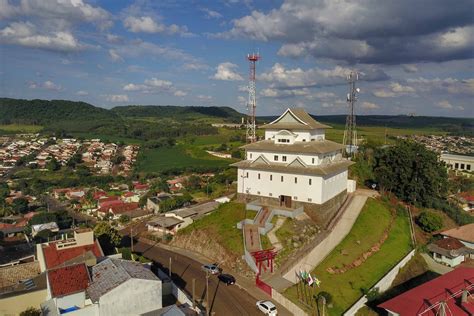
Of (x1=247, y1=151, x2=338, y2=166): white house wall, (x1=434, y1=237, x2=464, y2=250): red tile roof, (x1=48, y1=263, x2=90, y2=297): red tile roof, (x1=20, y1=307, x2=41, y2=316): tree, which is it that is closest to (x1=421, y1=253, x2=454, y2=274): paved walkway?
(x1=434, y1=237, x2=464, y2=250): red tile roof

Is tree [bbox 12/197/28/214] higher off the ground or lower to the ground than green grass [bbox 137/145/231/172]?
lower

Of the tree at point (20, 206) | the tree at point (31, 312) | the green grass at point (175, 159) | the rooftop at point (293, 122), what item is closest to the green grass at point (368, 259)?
the rooftop at point (293, 122)

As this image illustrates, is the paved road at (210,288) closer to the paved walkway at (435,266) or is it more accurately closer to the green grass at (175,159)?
the paved walkway at (435,266)

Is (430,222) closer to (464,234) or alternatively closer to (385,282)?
(464,234)

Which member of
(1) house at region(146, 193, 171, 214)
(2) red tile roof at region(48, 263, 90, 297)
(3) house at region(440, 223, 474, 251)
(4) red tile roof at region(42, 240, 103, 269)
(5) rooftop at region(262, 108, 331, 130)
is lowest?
(1) house at region(146, 193, 171, 214)

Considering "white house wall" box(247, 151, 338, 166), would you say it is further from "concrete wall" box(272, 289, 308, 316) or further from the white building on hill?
"concrete wall" box(272, 289, 308, 316)
